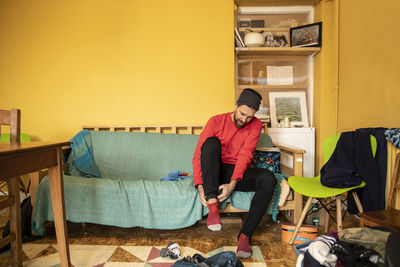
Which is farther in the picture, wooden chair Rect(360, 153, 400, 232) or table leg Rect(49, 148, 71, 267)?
table leg Rect(49, 148, 71, 267)

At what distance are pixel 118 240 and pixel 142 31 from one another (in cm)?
208

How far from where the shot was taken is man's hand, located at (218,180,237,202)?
1.93 metres

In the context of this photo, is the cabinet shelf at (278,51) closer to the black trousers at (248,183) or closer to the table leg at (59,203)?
the black trousers at (248,183)

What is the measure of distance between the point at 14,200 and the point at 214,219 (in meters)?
1.14

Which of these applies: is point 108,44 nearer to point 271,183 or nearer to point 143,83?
point 143,83

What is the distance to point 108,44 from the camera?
2.98 meters

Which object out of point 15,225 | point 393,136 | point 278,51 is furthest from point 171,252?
point 278,51

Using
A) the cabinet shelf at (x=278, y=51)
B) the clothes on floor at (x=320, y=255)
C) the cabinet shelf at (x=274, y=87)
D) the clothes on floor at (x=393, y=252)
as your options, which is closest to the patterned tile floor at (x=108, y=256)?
the clothes on floor at (x=320, y=255)

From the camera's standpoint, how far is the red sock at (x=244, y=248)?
173cm

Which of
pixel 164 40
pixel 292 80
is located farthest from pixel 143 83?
pixel 292 80

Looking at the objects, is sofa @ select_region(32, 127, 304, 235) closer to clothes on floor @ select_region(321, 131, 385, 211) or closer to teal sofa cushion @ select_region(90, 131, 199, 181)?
clothes on floor @ select_region(321, 131, 385, 211)

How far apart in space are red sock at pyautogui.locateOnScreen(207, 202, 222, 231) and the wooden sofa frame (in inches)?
9.6

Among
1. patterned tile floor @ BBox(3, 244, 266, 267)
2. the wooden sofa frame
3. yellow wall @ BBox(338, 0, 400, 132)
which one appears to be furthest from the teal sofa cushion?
yellow wall @ BBox(338, 0, 400, 132)

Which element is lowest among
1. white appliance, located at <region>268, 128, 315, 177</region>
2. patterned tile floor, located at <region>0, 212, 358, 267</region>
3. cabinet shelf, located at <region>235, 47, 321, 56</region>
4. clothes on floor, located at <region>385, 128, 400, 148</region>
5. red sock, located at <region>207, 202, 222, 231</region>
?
patterned tile floor, located at <region>0, 212, 358, 267</region>
